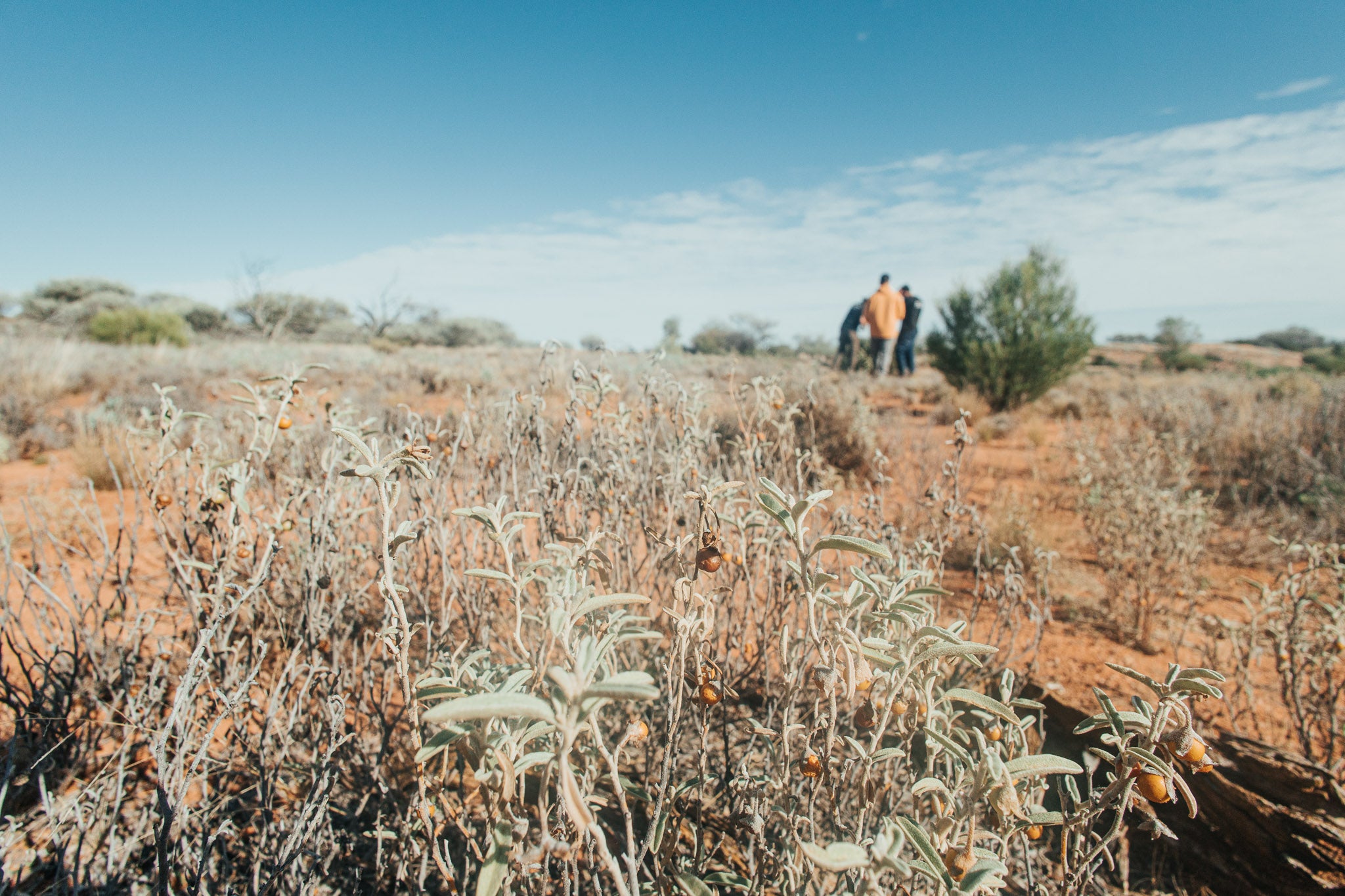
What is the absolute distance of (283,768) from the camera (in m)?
1.87

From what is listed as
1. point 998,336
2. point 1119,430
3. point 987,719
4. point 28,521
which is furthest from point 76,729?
point 998,336

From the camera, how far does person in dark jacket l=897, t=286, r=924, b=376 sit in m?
12.5

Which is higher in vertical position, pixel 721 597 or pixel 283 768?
pixel 721 597

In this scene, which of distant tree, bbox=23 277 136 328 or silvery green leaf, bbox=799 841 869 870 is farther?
distant tree, bbox=23 277 136 328

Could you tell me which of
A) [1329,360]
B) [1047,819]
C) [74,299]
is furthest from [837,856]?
[74,299]

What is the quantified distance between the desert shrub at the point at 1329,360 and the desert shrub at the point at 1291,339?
1123 cm

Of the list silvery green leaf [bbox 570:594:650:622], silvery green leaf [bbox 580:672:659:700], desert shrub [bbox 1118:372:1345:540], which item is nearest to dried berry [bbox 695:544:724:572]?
silvery green leaf [bbox 570:594:650:622]

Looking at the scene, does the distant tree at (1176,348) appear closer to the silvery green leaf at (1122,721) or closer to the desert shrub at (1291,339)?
the desert shrub at (1291,339)

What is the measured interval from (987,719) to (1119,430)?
6410mm

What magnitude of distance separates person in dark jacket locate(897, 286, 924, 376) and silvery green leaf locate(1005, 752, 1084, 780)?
11761mm

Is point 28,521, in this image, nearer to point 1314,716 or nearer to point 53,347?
point 1314,716

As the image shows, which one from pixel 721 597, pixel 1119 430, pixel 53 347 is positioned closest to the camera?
pixel 721 597

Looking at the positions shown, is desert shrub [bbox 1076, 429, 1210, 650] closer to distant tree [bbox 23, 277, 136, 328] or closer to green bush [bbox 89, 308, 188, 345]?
green bush [bbox 89, 308, 188, 345]

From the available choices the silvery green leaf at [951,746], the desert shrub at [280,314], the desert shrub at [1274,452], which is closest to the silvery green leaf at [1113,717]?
the silvery green leaf at [951,746]
